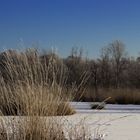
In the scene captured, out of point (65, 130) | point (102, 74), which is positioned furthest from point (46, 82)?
point (102, 74)

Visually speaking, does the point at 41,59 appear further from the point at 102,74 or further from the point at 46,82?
the point at 102,74

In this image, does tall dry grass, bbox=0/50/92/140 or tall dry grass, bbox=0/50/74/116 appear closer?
tall dry grass, bbox=0/50/92/140

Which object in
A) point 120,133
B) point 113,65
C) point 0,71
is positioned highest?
point 113,65

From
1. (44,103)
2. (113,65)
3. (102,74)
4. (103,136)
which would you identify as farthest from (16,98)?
→ (113,65)

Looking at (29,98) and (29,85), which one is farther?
(29,85)

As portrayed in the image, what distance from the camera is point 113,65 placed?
Answer: 44656mm

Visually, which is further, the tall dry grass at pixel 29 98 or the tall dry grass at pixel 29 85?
the tall dry grass at pixel 29 85

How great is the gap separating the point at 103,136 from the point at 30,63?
159 centimetres

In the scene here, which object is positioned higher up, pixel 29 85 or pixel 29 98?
pixel 29 85

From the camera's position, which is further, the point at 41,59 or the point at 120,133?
the point at 120,133

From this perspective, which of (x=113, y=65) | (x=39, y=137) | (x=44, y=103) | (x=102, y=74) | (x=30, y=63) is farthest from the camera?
(x=113, y=65)

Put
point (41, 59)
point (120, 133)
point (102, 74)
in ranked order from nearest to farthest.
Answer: point (41, 59), point (120, 133), point (102, 74)

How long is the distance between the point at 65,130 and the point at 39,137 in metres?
0.74

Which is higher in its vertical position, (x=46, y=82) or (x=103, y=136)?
(x=46, y=82)
